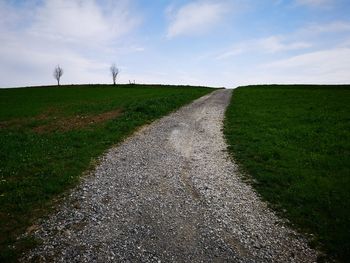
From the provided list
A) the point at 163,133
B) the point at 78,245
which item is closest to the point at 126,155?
the point at 163,133

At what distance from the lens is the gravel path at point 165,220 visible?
9289 millimetres

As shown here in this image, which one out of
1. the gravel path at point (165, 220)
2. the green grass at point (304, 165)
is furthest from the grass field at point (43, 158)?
the green grass at point (304, 165)

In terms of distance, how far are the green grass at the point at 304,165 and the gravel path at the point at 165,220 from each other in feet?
3.03

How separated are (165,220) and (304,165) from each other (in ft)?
31.9

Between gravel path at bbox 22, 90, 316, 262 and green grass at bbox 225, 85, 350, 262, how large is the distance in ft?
3.03

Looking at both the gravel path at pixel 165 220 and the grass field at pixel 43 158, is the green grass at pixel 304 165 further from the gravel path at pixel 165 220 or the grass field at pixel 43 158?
the grass field at pixel 43 158

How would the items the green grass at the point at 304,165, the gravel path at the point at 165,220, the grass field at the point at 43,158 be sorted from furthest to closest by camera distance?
the grass field at the point at 43,158 < the green grass at the point at 304,165 < the gravel path at the point at 165,220

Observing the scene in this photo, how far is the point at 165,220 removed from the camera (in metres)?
11.2

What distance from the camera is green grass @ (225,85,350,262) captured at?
36.0ft

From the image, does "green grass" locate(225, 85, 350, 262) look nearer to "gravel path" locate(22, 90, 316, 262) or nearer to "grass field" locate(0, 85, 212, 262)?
"gravel path" locate(22, 90, 316, 262)

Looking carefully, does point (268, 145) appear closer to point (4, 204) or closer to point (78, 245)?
point (78, 245)

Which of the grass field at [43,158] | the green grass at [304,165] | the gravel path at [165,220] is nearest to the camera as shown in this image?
the gravel path at [165,220]

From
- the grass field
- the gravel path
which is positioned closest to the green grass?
the gravel path

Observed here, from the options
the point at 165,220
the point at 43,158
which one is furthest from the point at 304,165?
the point at 43,158
